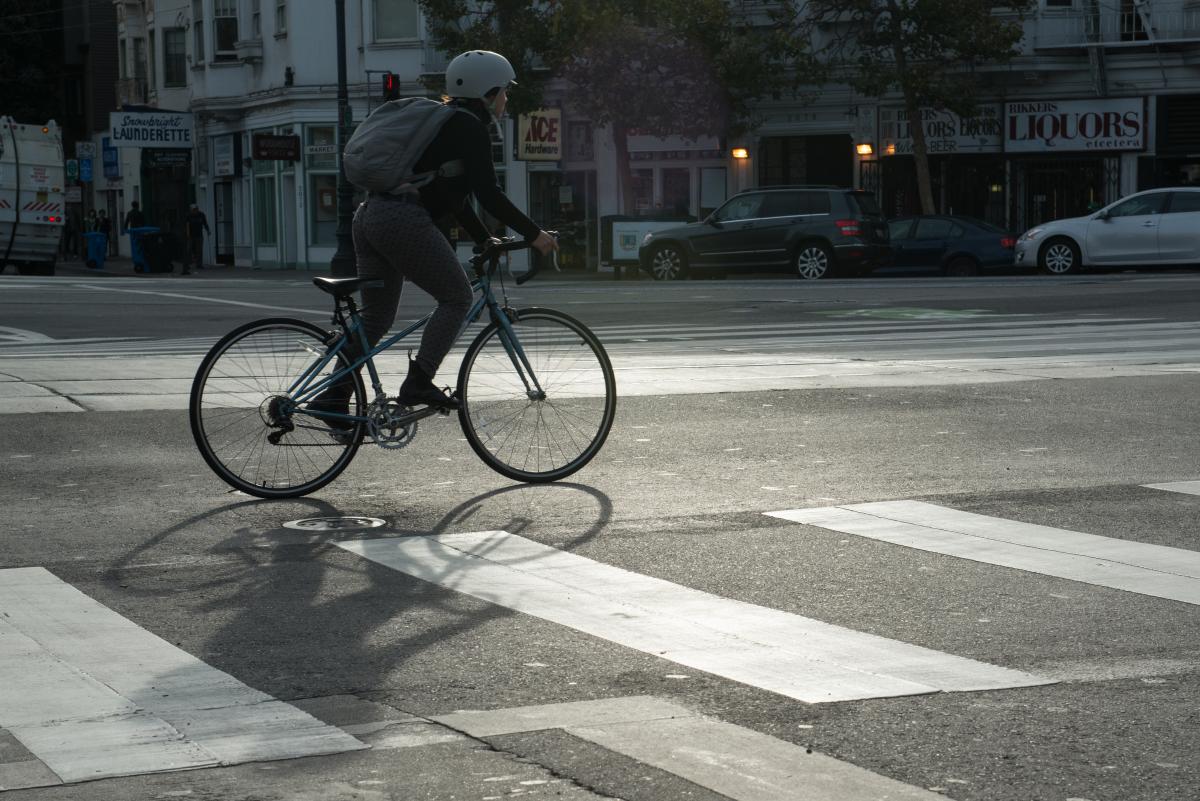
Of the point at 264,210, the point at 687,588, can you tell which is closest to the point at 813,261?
the point at 264,210

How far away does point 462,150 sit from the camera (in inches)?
305

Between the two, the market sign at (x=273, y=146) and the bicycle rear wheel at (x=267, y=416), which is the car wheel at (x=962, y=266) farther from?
the bicycle rear wheel at (x=267, y=416)

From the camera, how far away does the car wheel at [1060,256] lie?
32000mm

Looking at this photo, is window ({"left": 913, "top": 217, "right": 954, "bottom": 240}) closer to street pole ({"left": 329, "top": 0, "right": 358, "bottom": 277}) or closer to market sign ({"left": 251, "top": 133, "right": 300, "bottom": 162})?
street pole ({"left": 329, "top": 0, "right": 358, "bottom": 277})

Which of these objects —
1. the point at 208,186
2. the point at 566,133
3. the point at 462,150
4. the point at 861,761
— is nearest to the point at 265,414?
the point at 462,150

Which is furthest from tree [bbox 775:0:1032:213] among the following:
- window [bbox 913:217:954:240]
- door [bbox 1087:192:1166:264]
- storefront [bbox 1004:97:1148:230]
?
door [bbox 1087:192:1166:264]

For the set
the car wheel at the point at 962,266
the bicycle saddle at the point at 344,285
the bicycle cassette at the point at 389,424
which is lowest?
the car wheel at the point at 962,266

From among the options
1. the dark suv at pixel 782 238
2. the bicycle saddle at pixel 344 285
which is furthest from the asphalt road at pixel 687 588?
the dark suv at pixel 782 238

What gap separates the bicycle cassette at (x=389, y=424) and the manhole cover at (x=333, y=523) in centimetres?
58

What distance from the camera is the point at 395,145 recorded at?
7621 mm

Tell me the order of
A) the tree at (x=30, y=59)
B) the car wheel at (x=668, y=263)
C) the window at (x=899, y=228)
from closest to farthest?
the window at (x=899, y=228), the car wheel at (x=668, y=263), the tree at (x=30, y=59)

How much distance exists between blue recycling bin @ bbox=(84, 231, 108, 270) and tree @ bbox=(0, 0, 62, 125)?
2013 centimetres

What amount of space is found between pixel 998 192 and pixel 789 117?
17.0ft

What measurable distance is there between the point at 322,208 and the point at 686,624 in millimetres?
44245
